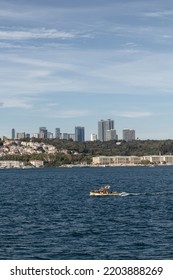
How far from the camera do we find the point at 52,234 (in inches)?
2037

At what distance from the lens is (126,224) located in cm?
6006

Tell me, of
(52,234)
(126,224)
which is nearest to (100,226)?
(126,224)

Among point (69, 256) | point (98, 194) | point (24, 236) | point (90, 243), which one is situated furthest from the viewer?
point (98, 194)

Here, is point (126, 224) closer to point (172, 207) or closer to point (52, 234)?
point (52, 234)

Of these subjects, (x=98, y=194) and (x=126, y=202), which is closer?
(x=126, y=202)

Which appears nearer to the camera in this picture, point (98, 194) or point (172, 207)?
point (172, 207)

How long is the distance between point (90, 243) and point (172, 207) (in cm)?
3771

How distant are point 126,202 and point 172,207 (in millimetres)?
13047

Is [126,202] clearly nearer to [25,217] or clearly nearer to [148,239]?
[25,217]
